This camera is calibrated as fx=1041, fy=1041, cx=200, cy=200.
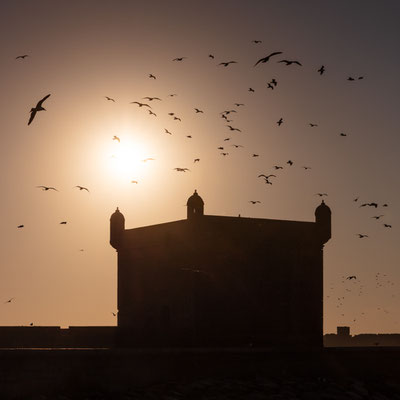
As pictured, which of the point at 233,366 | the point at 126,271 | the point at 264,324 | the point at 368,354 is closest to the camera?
the point at 233,366

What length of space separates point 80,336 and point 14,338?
294cm

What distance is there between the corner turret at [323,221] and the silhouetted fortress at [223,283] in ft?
0.18

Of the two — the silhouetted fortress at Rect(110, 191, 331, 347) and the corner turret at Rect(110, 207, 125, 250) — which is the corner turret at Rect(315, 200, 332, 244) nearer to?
the silhouetted fortress at Rect(110, 191, 331, 347)

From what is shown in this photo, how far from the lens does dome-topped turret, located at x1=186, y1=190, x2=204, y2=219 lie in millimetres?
44125

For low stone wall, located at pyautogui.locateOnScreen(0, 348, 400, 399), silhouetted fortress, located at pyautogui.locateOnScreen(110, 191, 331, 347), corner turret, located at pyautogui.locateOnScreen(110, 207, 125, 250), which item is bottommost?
low stone wall, located at pyautogui.locateOnScreen(0, 348, 400, 399)

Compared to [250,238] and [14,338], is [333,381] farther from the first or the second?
[14,338]

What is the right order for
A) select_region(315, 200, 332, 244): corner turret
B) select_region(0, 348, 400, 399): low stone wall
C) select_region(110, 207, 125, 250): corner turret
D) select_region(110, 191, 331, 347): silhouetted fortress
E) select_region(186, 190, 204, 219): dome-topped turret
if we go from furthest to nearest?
1. select_region(110, 207, 125, 250): corner turret
2. select_region(315, 200, 332, 244): corner turret
3. select_region(186, 190, 204, 219): dome-topped turret
4. select_region(110, 191, 331, 347): silhouetted fortress
5. select_region(0, 348, 400, 399): low stone wall

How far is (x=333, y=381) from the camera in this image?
40562mm

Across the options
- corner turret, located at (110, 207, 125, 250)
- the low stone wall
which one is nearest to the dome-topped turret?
corner turret, located at (110, 207, 125, 250)

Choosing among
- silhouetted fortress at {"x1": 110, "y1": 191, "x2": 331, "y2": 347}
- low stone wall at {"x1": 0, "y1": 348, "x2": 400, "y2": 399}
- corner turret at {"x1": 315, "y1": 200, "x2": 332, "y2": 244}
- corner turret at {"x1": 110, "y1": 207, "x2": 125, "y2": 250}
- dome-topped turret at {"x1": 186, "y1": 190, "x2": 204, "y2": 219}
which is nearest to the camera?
low stone wall at {"x1": 0, "y1": 348, "x2": 400, "y2": 399}

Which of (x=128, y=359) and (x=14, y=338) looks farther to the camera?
(x=14, y=338)

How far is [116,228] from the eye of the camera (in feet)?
160

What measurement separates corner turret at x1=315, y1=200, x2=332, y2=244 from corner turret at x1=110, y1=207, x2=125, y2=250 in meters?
9.08

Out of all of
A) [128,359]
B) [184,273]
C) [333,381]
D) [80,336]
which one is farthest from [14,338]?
[333,381]
